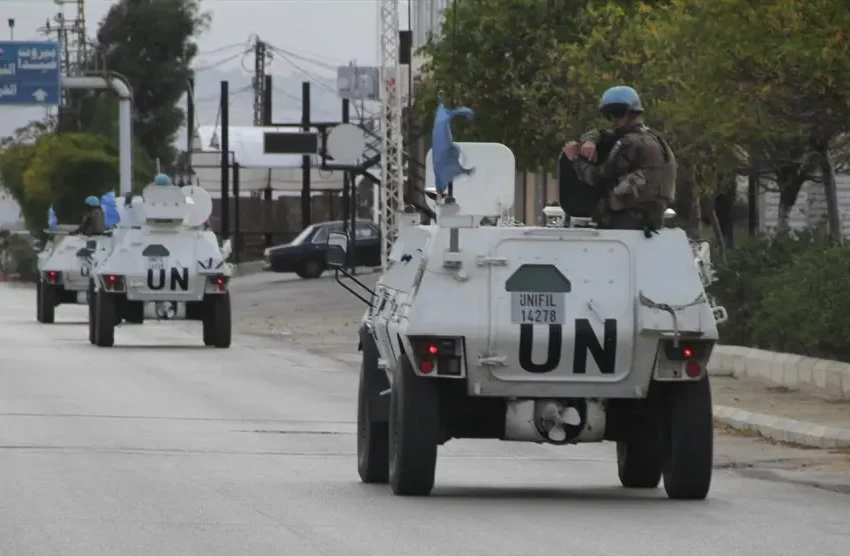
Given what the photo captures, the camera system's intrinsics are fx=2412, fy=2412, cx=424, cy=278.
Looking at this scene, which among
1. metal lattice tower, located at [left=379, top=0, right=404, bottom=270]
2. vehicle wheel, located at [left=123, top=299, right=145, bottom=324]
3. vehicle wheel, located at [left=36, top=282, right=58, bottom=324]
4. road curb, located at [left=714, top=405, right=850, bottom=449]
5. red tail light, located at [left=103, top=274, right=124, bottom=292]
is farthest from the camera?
metal lattice tower, located at [left=379, top=0, right=404, bottom=270]

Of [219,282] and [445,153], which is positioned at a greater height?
[445,153]

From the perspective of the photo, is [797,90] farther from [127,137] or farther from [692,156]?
[127,137]

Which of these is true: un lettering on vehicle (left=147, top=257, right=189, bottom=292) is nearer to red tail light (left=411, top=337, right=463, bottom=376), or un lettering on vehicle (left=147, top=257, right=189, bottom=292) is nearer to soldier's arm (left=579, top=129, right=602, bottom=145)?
soldier's arm (left=579, top=129, right=602, bottom=145)

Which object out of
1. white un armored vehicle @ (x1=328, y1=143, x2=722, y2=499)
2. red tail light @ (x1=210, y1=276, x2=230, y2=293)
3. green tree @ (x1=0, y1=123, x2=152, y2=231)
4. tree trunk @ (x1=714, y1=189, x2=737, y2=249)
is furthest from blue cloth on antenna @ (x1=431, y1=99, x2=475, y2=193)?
green tree @ (x1=0, y1=123, x2=152, y2=231)

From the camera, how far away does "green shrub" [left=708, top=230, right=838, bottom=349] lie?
82.0ft

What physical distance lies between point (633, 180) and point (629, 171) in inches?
4.0

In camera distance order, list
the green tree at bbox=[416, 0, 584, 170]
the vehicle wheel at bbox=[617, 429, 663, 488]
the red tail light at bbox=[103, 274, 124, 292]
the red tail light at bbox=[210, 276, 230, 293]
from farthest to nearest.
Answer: the green tree at bbox=[416, 0, 584, 170], the red tail light at bbox=[210, 276, 230, 293], the red tail light at bbox=[103, 274, 124, 292], the vehicle wheel at bbox=[617, 429, 663, 488]

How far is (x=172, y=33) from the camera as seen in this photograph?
102 metres

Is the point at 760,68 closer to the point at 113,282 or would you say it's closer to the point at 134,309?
the point at 113,282

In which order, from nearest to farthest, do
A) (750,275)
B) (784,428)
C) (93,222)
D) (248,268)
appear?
(784,428), (750,275), (93,222), (248,268)

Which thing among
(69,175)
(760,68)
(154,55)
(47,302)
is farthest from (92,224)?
(154,55)

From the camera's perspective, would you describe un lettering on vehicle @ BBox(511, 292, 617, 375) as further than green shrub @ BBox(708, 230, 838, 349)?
No

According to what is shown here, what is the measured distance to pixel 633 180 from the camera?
43.3ft

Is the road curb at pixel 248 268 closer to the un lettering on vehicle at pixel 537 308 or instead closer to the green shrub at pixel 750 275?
the green shrub at pixel 750 275
